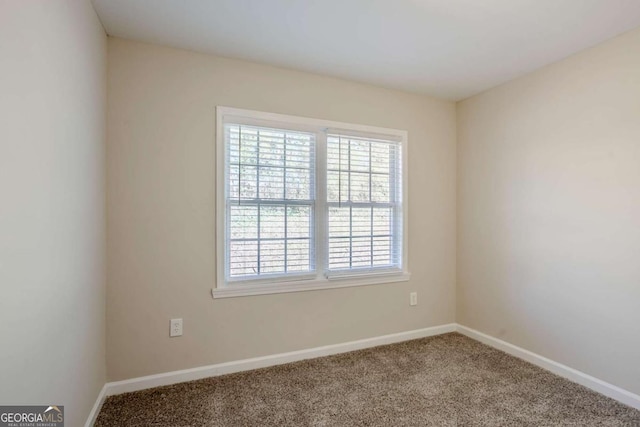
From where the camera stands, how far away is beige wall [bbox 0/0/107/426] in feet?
3.42

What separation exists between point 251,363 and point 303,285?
2.43 feet

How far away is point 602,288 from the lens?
2.23 meters

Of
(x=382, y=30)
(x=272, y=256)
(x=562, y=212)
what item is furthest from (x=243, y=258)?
(x=562, y=212)

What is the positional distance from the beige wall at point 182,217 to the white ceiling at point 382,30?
187mm

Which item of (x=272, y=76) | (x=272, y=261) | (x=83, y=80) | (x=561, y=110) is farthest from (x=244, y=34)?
(x=561, y=110)

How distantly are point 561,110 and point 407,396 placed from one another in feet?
8.09

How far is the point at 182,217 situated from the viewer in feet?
7.71

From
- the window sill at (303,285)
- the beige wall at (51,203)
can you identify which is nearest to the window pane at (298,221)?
the window sill at (303,285)

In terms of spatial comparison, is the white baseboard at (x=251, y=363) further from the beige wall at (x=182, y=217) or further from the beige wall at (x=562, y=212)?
the beige wall at (x=562, y=212)

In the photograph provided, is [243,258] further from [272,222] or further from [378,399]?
[378,399]

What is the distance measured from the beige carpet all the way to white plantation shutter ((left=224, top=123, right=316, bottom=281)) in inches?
31.5

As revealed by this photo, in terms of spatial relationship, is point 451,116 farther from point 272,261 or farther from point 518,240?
point 272,261

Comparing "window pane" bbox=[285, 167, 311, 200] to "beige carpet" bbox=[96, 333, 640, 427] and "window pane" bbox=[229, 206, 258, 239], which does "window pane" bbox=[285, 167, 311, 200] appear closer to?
"window pane" bbox=[229, 206, 258, 239]

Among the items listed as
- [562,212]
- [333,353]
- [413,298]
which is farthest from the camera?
[413,298]
